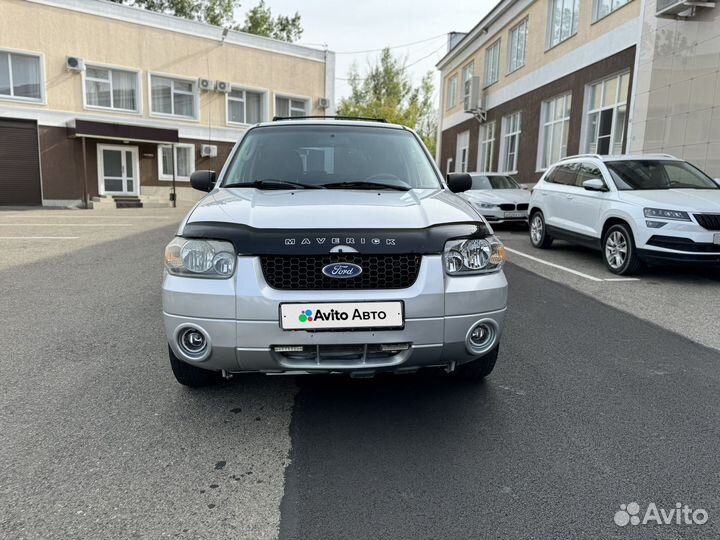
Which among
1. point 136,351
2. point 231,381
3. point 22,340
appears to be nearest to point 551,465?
point 231,381

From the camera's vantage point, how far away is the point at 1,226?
13.0 m

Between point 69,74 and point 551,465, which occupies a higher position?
point 69,74

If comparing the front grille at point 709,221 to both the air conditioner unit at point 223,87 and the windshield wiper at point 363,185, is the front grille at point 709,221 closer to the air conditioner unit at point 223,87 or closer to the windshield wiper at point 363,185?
the windshield wiper at point 363,185

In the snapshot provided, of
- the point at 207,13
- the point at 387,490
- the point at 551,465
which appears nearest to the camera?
the point at 387,490

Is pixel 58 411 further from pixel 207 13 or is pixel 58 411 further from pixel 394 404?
pixel 207 13

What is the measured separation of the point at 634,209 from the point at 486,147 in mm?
19123

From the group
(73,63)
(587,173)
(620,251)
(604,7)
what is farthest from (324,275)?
(73,63)

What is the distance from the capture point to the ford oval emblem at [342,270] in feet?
8.90

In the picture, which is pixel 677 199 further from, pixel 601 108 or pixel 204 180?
pixel 601 108

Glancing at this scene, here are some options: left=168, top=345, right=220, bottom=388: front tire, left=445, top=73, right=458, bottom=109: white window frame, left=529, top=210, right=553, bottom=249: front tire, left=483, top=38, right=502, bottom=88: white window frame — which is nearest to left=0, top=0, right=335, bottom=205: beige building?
left=445, top=73, right=458, bottom=109: white window frame

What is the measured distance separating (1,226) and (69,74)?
36.6 feet

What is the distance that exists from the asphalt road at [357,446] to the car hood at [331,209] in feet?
3.70

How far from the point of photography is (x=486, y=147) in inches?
1008

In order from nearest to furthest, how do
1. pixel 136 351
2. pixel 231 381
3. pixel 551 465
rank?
pixel 551 465, pixel 231 381, pixel 136 351
